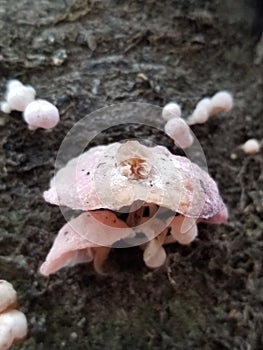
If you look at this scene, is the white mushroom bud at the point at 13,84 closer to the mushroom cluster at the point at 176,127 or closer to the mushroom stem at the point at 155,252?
the mushroom cluster at the point at 176,127

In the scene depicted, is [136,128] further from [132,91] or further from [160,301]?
[160,301]

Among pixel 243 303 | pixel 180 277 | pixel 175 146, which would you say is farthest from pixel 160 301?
pixel 175 146

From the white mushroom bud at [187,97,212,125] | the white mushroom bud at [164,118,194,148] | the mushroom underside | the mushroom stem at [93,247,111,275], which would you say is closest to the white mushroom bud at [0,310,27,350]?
the mushroom underside

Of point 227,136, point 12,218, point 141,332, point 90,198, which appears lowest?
point 141,332

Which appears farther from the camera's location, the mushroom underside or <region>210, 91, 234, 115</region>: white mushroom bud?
<region>210, 91, 234, 115</region>: white mushroom bud

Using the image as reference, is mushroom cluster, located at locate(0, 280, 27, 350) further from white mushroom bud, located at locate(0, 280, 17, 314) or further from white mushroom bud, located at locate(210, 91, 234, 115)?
white mushroom bud, located at locate(210, 91, 234, 115)

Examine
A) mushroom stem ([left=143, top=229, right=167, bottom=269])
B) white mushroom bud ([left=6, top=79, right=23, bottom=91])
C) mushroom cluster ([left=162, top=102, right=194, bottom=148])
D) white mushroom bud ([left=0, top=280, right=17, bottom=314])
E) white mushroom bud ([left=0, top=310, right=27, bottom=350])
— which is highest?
mushroom cluster ([left=162, top=102, right=194, bottom=148])
